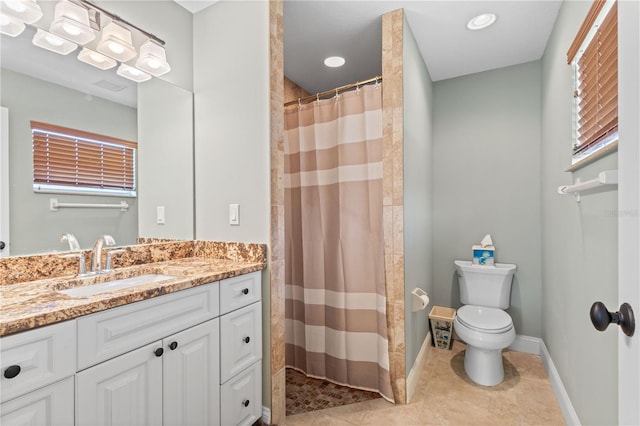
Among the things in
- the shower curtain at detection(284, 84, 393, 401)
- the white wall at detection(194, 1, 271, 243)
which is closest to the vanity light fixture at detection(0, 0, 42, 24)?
the white wall at detection(194, 1, 271, 243)

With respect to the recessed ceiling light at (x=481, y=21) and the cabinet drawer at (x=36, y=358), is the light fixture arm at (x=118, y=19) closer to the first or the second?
the cabinet drawer at (x=36, y=358)

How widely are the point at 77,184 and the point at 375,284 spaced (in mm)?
1725

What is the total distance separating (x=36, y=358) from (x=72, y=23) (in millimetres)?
1387

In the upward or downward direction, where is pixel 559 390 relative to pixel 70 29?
downward

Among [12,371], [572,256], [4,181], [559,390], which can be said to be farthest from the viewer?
[559,390]

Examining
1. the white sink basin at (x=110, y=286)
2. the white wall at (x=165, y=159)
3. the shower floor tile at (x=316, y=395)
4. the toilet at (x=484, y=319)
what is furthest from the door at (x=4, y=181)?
the toilet at (x=484, y=319)

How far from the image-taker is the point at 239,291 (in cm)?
152

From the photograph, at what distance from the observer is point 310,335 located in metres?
2.27

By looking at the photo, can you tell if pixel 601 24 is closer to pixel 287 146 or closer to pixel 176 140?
pixel 287 146

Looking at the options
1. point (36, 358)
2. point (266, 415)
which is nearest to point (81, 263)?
point (36, 358)

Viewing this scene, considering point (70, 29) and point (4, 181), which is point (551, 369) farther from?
point (70, 29)

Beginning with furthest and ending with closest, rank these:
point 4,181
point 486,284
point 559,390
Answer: point 486,284
point 559,390
point 4,181

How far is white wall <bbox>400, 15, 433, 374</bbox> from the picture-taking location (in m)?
2.02

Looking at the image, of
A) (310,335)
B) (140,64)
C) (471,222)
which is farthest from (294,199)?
(471,222)
